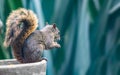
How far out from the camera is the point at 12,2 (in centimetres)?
453

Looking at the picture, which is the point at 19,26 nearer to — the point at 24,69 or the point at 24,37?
the point at 24,37

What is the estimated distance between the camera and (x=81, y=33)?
4.64 m

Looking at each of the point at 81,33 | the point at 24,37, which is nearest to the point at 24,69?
the point at 24,37

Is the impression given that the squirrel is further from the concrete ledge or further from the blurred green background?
the blurred green background

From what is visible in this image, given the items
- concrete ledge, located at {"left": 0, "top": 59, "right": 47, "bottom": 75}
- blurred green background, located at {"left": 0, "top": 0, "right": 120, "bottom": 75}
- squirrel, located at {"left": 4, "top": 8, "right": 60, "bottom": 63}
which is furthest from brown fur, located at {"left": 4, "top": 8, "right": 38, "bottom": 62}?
blurred green background, located at {"left": 0, "top": 0, "right": 120, "bottom": 75}

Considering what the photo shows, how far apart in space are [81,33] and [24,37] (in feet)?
4.37

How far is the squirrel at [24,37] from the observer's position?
334 cm

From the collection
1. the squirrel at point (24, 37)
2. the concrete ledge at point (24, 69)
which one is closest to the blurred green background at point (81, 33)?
the squirrel at point (24, 37)

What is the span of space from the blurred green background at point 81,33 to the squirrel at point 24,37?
45.0 inches

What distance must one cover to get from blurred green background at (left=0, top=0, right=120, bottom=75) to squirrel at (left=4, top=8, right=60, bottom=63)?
1143mm

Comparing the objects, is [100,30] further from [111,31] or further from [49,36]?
[49,36]

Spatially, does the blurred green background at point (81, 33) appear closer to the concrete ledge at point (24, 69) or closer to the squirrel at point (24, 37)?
the squirrel at point (24, 37)

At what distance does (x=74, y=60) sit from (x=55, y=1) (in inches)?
21.6

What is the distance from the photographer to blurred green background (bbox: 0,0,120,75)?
180 inches
